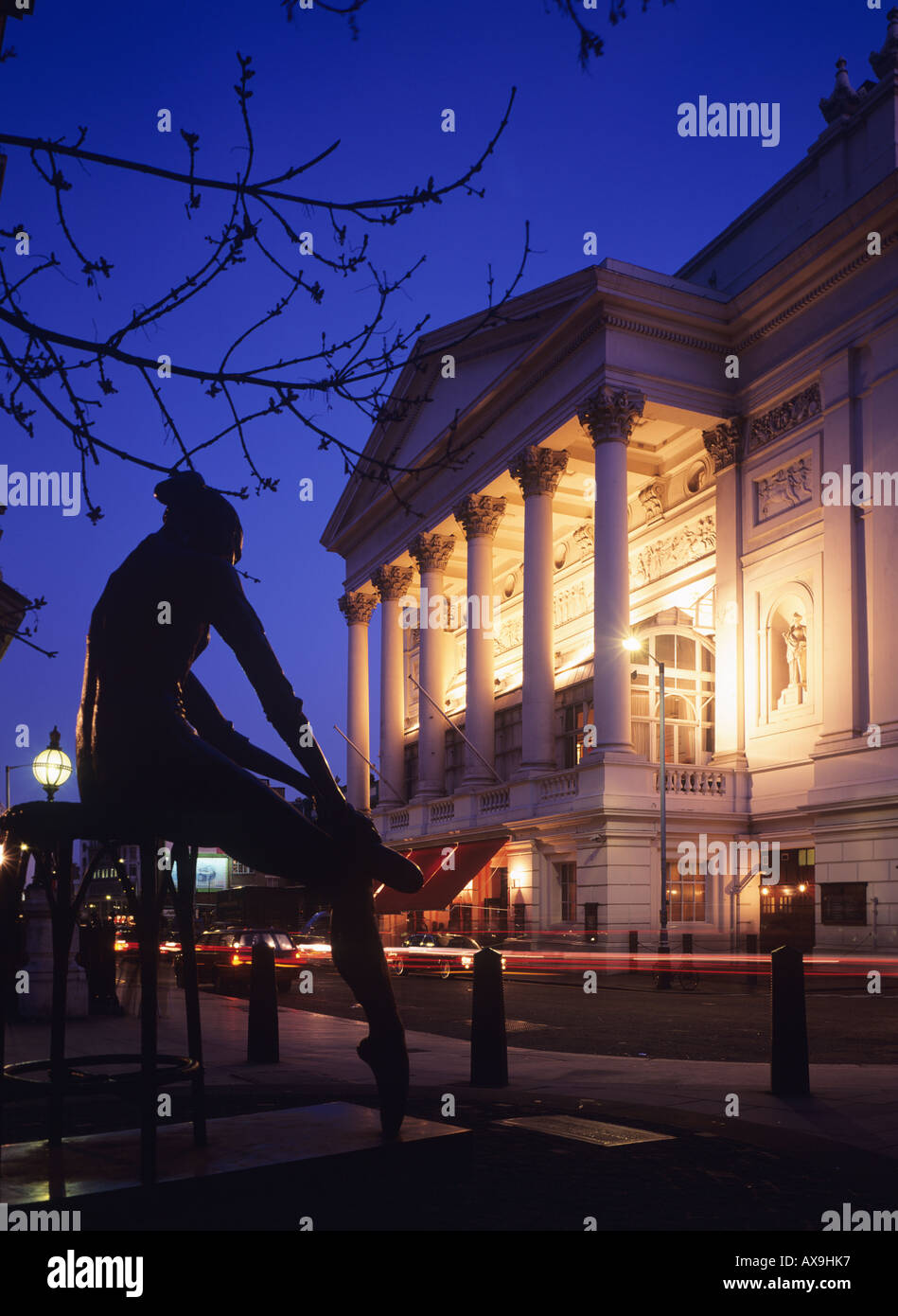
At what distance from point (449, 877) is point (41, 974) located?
82.1 feet

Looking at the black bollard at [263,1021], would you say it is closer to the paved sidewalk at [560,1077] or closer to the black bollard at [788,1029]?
the paved sidewalk at [560,1077]

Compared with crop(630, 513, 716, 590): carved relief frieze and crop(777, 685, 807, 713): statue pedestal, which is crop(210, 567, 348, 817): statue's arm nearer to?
crop(777, 685, 807, 713): statue pedestal

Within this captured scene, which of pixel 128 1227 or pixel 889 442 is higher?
pixel 889 442

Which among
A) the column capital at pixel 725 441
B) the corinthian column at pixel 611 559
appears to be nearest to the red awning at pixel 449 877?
the corinthian column at pixel 611 559

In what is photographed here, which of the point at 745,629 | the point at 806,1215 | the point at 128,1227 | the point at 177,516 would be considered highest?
the point at 745,629

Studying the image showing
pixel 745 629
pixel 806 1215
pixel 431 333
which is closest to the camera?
pixel 806 1215

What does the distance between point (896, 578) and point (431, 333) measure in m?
25.2

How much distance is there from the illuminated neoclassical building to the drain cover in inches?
862

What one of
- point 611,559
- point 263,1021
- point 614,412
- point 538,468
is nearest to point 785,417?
point 614,412

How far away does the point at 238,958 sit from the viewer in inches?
1126

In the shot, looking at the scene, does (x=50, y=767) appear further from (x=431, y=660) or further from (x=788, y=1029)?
(x=431, y=660)
